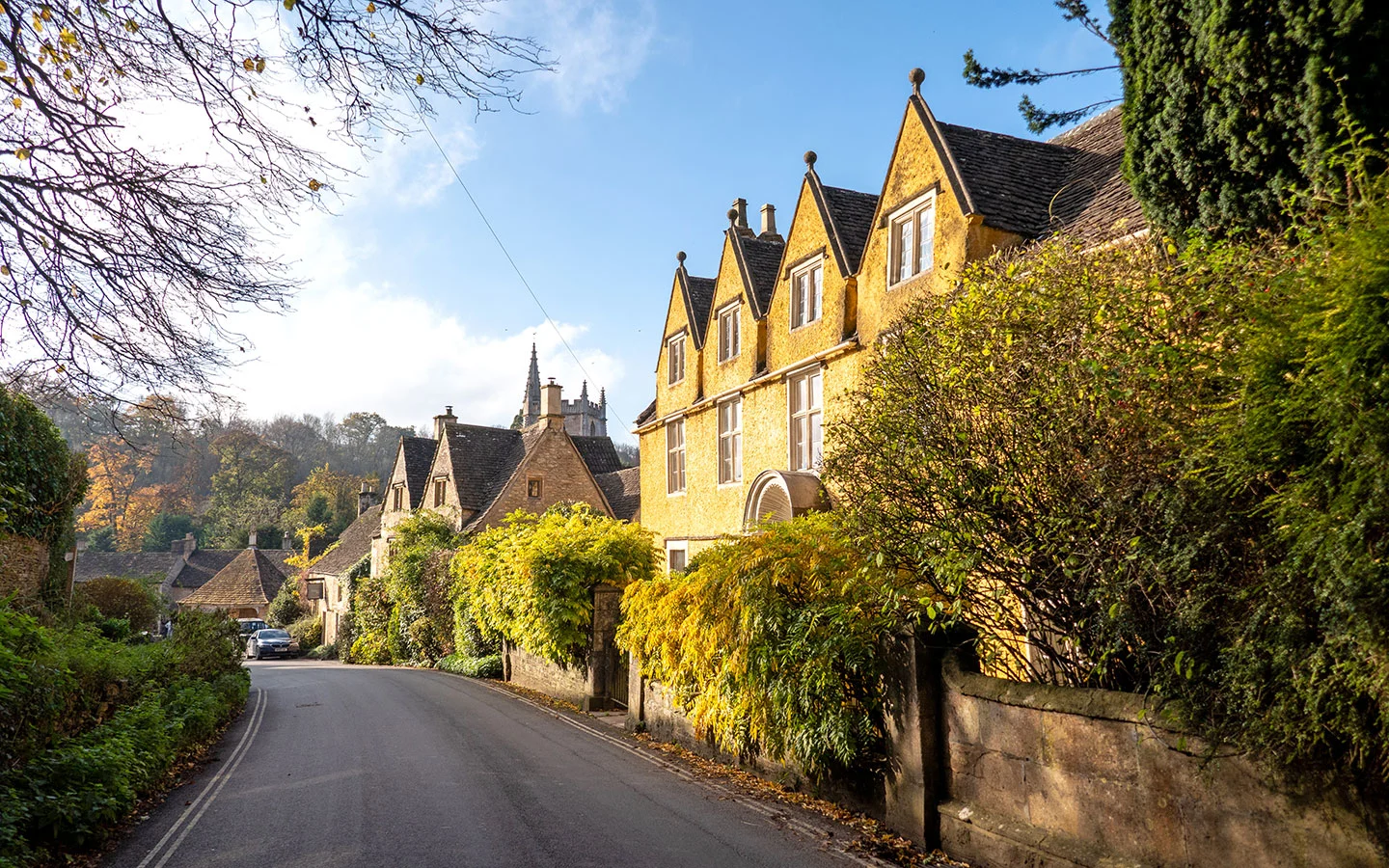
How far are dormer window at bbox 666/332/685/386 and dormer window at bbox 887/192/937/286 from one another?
9875mm

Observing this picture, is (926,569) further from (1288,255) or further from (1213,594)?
(1288,255)

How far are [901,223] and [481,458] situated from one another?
2887cm

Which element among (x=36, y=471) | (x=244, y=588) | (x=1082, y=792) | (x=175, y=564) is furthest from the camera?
(x=175, y=564)

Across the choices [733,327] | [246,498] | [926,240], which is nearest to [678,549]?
[733,327]

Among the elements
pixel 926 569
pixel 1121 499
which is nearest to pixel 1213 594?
pixel 1121 499

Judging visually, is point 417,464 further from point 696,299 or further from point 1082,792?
point 1082,792

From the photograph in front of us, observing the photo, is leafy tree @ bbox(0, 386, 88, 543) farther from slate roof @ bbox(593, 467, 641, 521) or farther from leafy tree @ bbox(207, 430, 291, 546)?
leafy tree @ bbox(207, 430, 291, 546)

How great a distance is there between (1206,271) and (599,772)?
871cm

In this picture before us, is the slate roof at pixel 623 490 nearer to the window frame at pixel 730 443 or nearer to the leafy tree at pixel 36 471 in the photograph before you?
the window frame at pixel 730 443

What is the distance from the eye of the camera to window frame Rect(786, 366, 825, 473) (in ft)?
58.9

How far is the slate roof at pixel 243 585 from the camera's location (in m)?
62.1

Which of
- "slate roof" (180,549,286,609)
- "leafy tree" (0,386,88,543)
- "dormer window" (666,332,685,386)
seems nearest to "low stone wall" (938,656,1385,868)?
"leafy tree" (0,386,88,543)

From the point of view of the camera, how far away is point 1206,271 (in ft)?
20.0

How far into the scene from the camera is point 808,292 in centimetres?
1884
